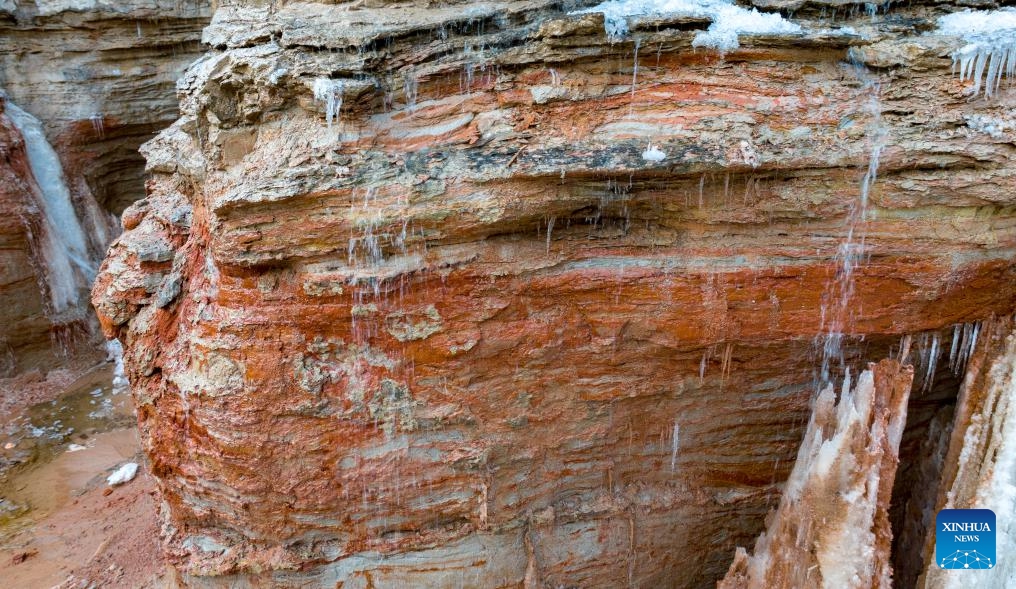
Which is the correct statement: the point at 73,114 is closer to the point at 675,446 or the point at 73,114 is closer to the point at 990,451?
the point at 675,446

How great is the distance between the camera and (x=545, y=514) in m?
6.35

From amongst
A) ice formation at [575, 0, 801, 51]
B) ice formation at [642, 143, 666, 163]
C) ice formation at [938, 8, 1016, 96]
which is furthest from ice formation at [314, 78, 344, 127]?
ice formation at [938, 8, 1016, 96]

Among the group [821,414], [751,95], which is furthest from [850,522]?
[751,95]

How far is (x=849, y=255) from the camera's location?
5.54 m

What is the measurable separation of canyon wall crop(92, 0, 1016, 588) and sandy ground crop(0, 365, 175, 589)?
2.33m

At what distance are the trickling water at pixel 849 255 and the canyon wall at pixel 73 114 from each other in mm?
11142

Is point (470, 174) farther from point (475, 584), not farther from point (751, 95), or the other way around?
point (475, 584)

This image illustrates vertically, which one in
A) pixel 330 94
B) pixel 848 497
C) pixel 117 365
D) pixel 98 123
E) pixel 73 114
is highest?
pixel 330 94

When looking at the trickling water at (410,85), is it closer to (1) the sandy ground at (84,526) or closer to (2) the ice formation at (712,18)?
(2) the ice formation at (712,18)

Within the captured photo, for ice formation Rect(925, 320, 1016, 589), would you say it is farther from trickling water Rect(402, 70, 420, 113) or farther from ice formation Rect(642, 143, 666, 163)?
trickling water Rect(402, 70, 420, 113)

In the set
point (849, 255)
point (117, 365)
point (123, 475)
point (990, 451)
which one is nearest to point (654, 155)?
point (849, 255)

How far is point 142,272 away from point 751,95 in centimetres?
570

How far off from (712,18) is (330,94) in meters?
2.85

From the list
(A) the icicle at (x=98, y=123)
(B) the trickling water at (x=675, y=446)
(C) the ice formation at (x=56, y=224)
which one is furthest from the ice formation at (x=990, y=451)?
(A) the icicle at (x=98, y=123)
